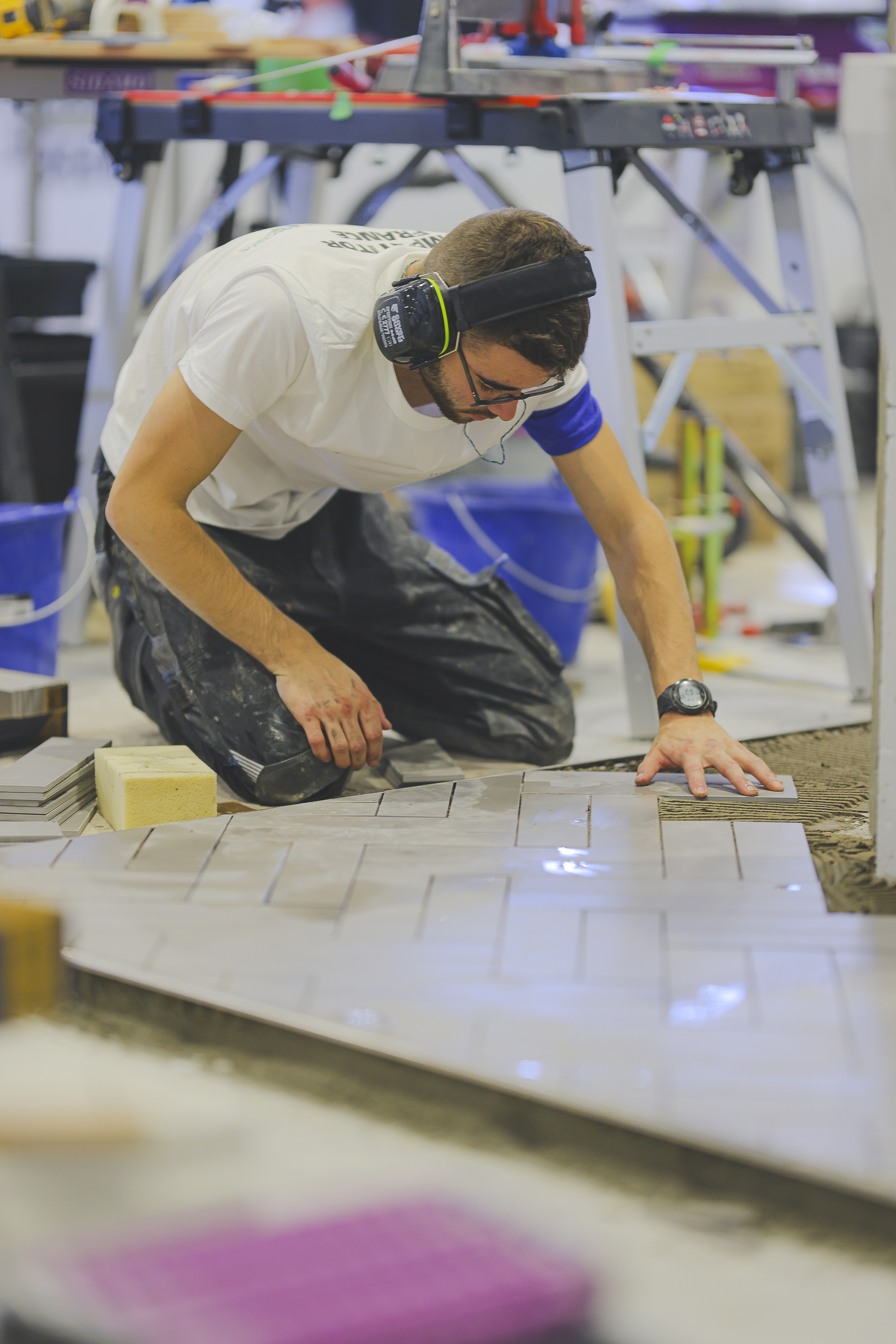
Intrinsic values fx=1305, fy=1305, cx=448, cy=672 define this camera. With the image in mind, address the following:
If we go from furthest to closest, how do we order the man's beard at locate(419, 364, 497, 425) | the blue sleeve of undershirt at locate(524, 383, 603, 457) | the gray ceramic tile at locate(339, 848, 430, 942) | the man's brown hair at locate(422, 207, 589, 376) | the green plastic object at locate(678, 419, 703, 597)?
1. the green plastic object at locate(678, 419, 703, 597)
2. the blue sleeve of undershirt at locate(524, 383, 603, 457)
3. the man's beard at locate(419, 364, 497, 425)
4. the man's brown hair at locate(422, 207, 589, 376)
5. the gray ceramic tile at locate(339, 848, 430, 942)

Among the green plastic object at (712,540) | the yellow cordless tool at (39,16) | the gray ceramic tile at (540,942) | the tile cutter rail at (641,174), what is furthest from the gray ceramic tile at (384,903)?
the yellow cordless tool at (39,16)

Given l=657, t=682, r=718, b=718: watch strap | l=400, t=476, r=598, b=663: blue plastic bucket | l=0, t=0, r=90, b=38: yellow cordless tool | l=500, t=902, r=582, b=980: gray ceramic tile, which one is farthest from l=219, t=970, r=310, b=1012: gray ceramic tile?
l=0, t=0, r=90, b=38: yellow cordless tool

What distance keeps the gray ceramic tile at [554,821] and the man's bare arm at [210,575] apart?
1.08 ft

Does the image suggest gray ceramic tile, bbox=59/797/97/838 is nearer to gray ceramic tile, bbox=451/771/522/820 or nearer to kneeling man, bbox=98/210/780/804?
kneeling man, bbox=98/210/780/804

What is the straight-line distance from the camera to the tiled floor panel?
1297 millimetres

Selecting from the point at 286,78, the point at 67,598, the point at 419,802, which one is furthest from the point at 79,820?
the point at 286,78

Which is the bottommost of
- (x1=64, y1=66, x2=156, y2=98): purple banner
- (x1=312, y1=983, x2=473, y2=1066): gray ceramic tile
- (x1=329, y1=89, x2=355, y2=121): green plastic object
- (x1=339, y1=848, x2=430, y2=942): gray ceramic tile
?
(x1=339, y1=848, x2=430, y2=942): gray ceramic tile

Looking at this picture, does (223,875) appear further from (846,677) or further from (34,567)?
(846,677)

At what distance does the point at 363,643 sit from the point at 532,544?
0.82 m

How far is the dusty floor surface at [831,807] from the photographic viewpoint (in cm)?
176

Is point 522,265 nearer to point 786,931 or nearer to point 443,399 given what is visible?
point 443,399

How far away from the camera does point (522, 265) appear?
6.16ft

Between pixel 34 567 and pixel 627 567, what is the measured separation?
140cm

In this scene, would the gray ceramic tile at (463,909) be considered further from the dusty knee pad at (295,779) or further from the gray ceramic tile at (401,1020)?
the dusty knee pad at (295,779)
